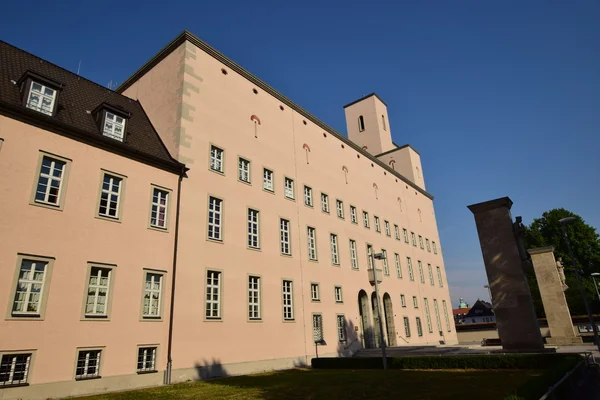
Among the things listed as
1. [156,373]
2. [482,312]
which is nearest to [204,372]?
[156,373]

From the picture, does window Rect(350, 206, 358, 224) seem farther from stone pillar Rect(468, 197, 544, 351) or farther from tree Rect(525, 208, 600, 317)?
tree Rect(525, 208, 600, 317)

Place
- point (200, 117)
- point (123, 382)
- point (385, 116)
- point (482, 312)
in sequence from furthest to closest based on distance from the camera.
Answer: point (482, 312) → point (385, 116) → point (200, 117) → point (123, 382)

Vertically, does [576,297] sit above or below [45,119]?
below

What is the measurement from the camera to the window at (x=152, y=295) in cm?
1764

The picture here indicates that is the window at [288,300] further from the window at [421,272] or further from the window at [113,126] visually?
the window at [421,272]

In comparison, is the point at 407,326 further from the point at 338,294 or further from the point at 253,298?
the point at 253,298

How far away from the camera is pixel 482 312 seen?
113 metres

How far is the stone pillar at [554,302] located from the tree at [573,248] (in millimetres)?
34159

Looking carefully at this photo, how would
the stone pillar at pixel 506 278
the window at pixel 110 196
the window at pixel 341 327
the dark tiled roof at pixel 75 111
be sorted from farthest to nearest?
the window at pixel 341 327 < the stone pillar at pixel 506 278 < the window at pixel 110 196 < the dark tiled roof at pixel 75 111

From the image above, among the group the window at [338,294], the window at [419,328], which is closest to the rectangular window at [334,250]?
the window at [338,294]

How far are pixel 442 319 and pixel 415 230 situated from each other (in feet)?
38.2

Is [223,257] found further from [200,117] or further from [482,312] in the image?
[482,312]

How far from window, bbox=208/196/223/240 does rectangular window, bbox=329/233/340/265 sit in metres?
12.0

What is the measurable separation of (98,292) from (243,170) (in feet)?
39.7
